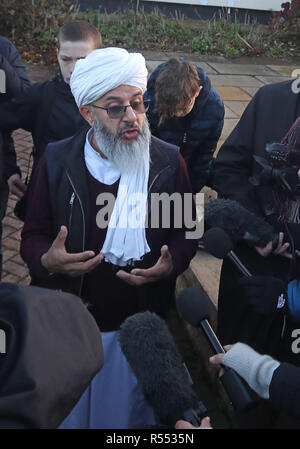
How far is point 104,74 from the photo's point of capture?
215cm

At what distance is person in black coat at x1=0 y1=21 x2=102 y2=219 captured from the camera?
2779 mm

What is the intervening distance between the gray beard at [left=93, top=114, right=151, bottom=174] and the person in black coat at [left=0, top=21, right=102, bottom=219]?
58 cm

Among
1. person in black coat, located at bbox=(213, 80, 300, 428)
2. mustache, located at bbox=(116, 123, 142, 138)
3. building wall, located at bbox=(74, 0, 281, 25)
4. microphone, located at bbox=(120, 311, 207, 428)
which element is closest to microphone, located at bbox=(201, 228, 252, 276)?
person in black coat, located at bbox=(213, 80, 300, 428)

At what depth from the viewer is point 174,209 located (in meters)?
2.32

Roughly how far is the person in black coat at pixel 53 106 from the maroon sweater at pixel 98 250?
1.68 feet

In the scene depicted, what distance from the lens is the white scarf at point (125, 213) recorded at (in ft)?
7.23

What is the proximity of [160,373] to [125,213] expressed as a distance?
1.01 m

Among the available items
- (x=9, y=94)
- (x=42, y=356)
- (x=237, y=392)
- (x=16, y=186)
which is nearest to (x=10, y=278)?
(x=16, y=186)

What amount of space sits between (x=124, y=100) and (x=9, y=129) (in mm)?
1075

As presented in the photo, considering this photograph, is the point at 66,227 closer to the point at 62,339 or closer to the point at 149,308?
the point at 149,308

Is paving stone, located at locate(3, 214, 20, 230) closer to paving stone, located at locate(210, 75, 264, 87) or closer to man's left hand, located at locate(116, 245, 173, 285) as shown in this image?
man's left hand, located at locate(116, 245, 173, 285)

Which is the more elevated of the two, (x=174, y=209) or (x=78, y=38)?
(x=78, y=38)

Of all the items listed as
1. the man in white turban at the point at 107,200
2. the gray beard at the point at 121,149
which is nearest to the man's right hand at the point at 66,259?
the man in white turban at the point at 107,200
